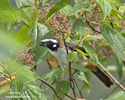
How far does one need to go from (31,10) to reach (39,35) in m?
0.19

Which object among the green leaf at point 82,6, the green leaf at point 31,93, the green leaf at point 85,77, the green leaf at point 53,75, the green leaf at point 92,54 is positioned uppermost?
the green leaf at point 82,6

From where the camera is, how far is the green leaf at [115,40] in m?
1.28

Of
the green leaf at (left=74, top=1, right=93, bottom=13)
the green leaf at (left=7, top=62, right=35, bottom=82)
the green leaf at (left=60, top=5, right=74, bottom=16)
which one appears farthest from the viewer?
the green leaf at (left=60, top=5, right=74, bottom=16)

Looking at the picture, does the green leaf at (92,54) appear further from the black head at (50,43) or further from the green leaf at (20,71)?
the black head at (50,43)

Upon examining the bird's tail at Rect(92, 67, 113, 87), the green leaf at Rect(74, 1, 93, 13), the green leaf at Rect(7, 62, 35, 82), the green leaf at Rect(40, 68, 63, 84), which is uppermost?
the green leaf at Rect(74, 1, 93, 13)

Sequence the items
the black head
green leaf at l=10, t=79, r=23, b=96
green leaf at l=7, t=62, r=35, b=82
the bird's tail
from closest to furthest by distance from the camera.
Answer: green leaf at l=7, t=62, r=35, b=82 < green leaf at l=10, t=79, r=23, b=96 < the black head < the bird's tail

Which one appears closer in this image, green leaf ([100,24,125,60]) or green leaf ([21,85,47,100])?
green leaf ([21,85,47,100])

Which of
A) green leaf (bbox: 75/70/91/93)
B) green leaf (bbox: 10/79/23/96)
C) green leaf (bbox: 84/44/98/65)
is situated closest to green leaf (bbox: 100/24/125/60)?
green leaf (bbox: 84/44/98/65)

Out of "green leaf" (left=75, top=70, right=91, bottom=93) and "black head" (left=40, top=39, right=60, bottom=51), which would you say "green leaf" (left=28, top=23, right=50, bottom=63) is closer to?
"green leaf" (left=75, top=70, right=91, bottom=93)

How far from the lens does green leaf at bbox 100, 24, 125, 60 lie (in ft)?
4.21

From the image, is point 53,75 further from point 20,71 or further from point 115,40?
point 20,71

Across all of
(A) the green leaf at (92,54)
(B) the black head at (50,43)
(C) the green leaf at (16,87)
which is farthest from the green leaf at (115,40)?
(B) the black head at (50,43)

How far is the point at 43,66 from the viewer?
3.64m

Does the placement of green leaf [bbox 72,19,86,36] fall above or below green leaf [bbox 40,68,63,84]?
above
